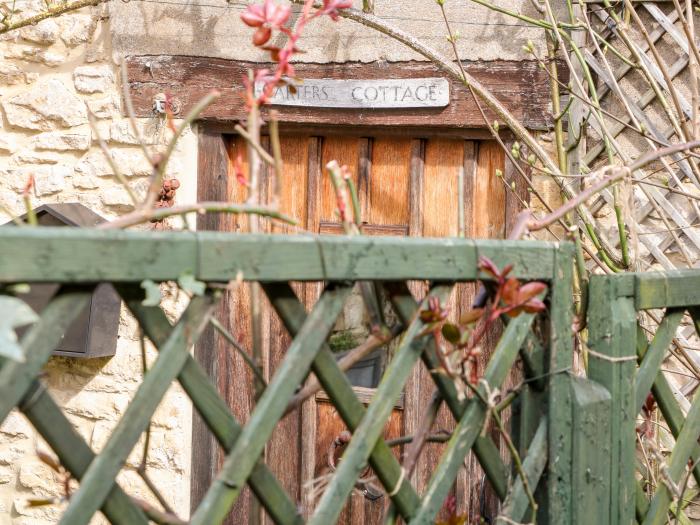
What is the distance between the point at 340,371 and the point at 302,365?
8 cm

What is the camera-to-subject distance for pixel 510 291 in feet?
4.26

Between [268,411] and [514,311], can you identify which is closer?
[268,411]

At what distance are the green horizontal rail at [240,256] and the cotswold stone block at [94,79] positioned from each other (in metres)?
2.40

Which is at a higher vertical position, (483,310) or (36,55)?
(36,55)

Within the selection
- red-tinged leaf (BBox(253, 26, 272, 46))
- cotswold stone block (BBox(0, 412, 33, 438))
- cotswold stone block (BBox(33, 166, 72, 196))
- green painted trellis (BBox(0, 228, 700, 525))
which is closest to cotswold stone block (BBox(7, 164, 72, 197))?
cotswold stone block (BBox(33, 166, 72, 196))

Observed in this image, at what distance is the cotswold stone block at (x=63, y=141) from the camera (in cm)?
340

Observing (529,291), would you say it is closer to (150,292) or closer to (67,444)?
(150,292)

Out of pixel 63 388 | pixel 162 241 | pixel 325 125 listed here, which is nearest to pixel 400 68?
pixel 325 125

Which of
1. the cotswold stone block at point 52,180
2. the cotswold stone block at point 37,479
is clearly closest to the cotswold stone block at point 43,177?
the cotswold stone block at point 52,180

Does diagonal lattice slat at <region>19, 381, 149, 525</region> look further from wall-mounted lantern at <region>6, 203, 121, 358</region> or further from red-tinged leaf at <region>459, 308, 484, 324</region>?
wall-mounted lantern at <region>6, 203, 121, 358</region>

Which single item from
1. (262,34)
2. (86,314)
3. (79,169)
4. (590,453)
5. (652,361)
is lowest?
(86,314)

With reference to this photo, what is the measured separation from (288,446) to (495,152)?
1.38 meters

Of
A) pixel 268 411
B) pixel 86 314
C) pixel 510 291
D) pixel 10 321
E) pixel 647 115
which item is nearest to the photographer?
pixel 10 321

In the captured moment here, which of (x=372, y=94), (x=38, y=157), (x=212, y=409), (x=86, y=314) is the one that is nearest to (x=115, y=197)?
(x=38, y=157)
